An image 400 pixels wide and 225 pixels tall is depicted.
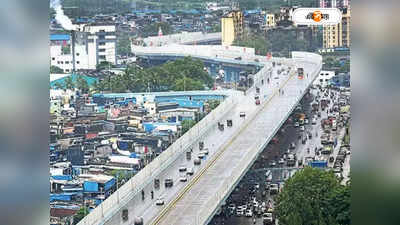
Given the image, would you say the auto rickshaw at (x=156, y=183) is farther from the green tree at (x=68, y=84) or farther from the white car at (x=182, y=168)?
the green tree at (x=68, y=84)

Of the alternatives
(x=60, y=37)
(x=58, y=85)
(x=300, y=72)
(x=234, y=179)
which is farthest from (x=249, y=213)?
(x=60, y=37)

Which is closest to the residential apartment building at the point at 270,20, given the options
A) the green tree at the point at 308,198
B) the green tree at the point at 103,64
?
the green tree at the point at 308,198

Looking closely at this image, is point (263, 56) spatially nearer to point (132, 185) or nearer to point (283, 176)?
point (283, 176)

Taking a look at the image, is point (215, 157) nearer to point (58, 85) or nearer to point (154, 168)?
point (154, 168)

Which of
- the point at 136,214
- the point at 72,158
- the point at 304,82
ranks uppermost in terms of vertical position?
the point at 304,82
